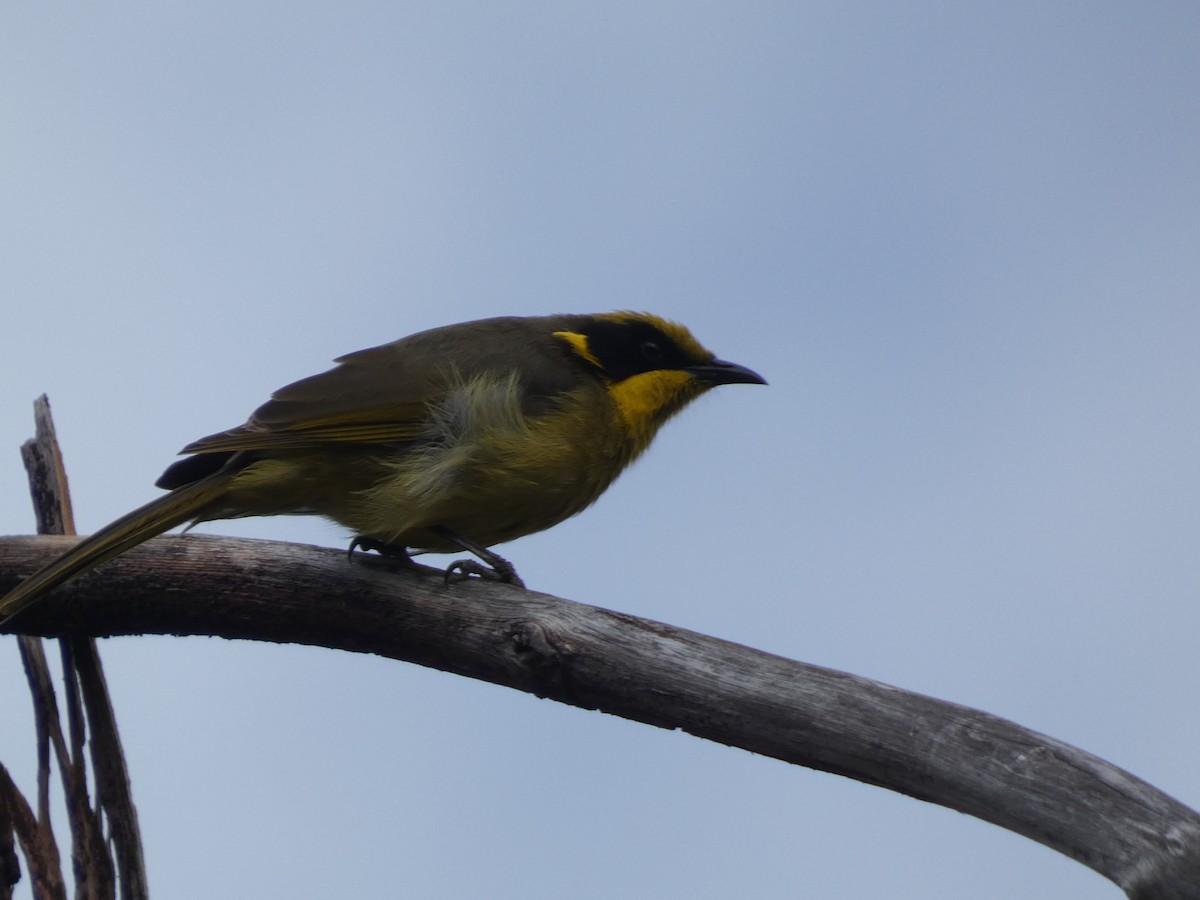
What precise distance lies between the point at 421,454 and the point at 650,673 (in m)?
1.53

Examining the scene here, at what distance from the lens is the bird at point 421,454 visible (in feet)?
15.1

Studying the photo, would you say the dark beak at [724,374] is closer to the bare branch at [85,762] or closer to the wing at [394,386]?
the wing at [394,386]

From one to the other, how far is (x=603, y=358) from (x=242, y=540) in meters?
1.80

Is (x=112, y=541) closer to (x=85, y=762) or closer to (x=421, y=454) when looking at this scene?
(x=85, y=762)

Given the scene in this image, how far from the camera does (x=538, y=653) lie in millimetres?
3619

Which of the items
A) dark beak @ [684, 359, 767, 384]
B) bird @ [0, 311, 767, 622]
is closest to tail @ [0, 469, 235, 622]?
bird @ [0, 311, 767, 622]

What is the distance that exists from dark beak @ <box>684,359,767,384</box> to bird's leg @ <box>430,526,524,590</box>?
141 centimetres

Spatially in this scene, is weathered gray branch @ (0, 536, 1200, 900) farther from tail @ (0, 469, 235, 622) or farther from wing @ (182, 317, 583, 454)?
wing @ (182, 317, 583, 454)

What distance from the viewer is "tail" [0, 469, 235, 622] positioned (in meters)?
3.87

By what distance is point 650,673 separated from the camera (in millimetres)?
3500

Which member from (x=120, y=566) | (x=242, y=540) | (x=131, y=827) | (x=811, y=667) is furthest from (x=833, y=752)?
(x=120, y=566)

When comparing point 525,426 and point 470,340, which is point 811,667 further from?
point 470,340

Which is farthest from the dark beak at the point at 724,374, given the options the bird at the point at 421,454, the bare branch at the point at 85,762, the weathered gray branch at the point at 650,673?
the bare branch at the point at 85,762

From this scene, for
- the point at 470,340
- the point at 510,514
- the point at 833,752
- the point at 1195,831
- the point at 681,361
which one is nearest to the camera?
the point at 1195,831
